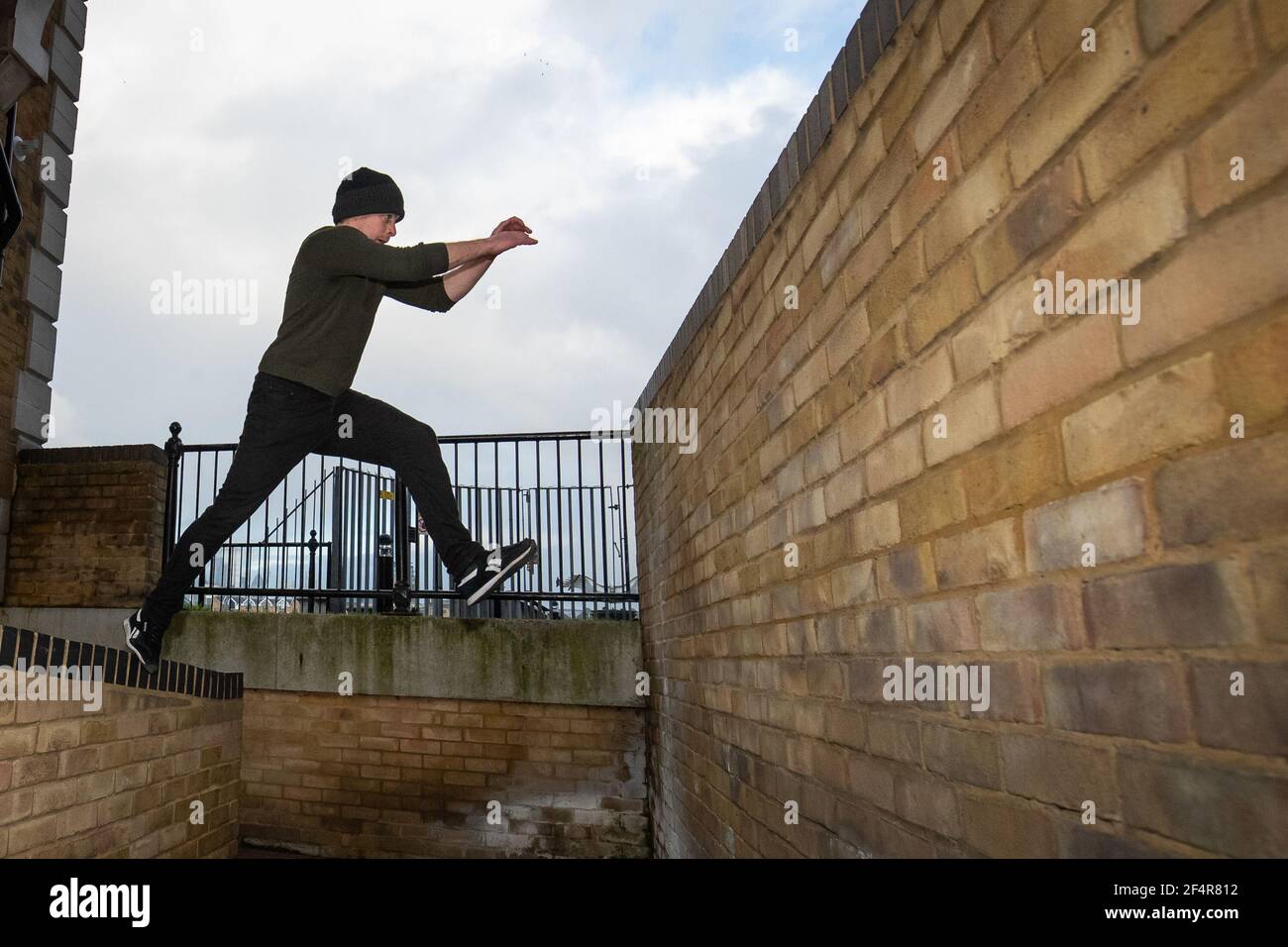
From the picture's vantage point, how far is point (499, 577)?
12.4 ft

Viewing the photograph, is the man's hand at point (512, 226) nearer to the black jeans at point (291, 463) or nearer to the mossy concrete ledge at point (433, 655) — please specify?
the black jeans at point (291, 463)

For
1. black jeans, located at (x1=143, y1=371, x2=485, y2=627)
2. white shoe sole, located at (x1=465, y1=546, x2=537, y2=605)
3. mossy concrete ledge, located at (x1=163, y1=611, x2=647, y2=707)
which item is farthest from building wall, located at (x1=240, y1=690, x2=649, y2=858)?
black jeans, located at (x1=143, y1=371, x2=485, y2=627)

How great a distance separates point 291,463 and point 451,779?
2.56 metres

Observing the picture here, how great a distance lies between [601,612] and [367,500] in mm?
1988

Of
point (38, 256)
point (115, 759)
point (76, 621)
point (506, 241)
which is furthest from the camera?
point (38, 256)

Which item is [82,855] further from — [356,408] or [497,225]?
[497,225]

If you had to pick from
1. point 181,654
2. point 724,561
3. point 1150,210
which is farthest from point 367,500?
point 1150,210

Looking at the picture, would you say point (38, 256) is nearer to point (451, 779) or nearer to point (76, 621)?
point (76, 621)

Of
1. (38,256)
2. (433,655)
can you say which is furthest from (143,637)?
(38,256)

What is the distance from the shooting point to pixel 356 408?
4.05 metres

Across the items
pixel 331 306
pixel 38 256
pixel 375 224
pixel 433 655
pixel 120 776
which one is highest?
pixel 38 256

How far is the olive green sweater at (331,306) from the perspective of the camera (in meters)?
3.75

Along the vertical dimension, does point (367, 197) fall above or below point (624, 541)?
above

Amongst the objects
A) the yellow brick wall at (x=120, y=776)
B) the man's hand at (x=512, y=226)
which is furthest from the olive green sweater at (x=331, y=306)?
the yellow brick wall at (x=120, y=776)
